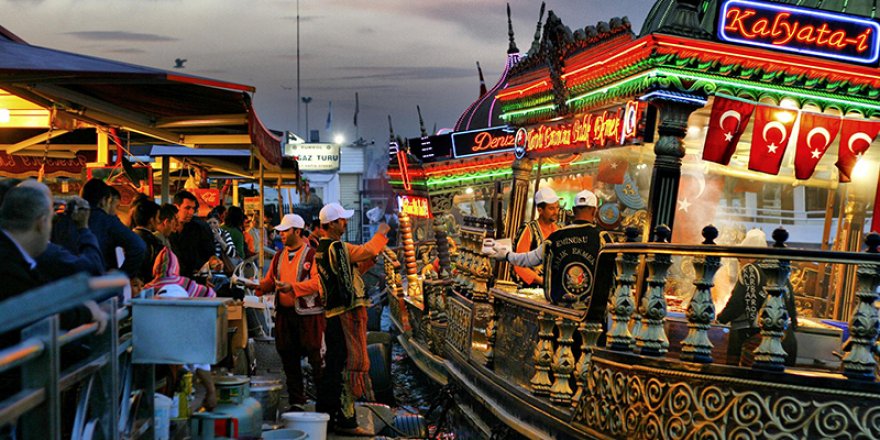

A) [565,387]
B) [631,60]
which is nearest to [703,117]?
[631,60]

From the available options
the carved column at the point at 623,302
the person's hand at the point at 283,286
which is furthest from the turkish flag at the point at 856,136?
the person's hand at the point at 283,286

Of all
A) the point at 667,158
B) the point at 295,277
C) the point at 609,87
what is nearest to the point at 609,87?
the point at 609,87

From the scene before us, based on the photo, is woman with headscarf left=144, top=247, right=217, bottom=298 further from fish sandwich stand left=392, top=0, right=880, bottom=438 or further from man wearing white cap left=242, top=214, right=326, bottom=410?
fish sandwich stand left=392, top=0, right=880, bottom=438

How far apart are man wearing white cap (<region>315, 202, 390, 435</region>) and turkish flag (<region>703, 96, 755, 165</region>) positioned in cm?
380

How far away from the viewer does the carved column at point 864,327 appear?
606cm

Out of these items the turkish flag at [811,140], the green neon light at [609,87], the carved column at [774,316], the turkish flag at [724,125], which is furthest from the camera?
the turkish flag at [811,140]

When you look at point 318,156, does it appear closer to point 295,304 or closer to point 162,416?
point 295,304

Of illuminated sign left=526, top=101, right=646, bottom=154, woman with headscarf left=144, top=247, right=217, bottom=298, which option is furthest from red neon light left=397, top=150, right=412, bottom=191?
woman with headscarf left=144, top=247, right=217, bottom=298

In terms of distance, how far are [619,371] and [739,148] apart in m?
6.10

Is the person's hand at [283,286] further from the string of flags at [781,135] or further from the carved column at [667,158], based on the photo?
the string of flags at [781,135]

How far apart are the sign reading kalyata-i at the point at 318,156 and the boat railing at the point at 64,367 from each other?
70029mm

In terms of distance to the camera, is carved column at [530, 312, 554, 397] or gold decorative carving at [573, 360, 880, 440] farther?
carved column at [530, 312, 554, 397]

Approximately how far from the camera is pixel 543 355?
29.0 feet

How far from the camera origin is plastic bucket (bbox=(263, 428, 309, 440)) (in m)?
8.10
